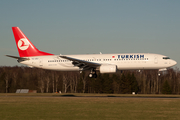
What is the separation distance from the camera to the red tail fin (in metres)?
49.5

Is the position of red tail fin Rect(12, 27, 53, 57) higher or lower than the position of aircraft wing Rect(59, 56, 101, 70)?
higher

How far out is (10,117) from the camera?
69.6 ft

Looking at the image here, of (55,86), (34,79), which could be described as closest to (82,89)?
(55,86)

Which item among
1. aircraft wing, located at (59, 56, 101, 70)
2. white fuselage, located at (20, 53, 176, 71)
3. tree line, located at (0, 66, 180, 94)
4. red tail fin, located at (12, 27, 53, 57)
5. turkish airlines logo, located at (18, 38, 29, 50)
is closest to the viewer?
aircraft wing, located at (59, 56, 101, 70)

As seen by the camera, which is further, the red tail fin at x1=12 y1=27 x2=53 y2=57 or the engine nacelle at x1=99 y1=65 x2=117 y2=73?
the red tail fin at x1=12 y1=27 x2=53 y2=57

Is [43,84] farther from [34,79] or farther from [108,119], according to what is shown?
[108,119]

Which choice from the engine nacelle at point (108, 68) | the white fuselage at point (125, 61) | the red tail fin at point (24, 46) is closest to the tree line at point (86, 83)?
the red tail fin at point (24, 46)

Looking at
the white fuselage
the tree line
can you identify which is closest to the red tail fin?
the white fuselage

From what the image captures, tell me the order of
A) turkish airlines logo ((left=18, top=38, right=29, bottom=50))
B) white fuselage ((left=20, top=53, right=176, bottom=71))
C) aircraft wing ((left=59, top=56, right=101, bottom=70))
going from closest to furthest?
1. aircraft wing ((left=59, top=56, right=101, bottom=70))
2. white fuselage ((left=20, top=53, right=176, bottom=71))
3. turkish airlines logo ((left=18, top=38, right=29, bottom=50))

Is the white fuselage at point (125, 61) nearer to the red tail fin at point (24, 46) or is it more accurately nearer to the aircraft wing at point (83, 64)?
the aircraft wing at point (83, 64)

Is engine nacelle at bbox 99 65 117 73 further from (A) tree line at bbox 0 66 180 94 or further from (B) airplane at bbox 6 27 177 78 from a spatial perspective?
(A) tree line at bbox 0 66 180 94

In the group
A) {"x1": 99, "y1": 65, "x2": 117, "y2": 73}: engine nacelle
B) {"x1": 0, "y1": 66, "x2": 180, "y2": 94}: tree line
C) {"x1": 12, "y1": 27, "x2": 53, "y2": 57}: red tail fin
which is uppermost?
{"x1": 12, "y1": 27, "x2": 53, "y2": 57}: red tail fin

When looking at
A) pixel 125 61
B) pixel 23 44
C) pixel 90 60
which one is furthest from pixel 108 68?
pixel 23 44

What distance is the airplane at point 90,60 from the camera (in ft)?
141
